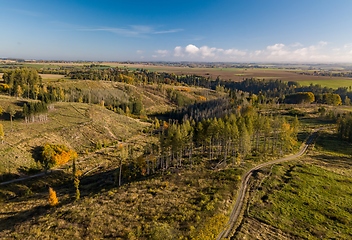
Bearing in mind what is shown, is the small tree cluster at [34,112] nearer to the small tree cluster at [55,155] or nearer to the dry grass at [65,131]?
the dry grass at [65,131]

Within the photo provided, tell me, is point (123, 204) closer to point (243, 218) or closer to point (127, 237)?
point (127, 237)

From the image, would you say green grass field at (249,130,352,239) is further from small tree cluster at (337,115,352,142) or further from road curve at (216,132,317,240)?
small tree cluster at (337,115,352,142)

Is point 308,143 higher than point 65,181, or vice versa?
point 308,143

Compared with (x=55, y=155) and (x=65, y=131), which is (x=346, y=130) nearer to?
(x=55, y=155)

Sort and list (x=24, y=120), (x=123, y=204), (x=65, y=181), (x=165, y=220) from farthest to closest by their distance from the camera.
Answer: (x=24, y=120) → (x=65, y=181) → (x=123, y=204) → (x=165, y=220)

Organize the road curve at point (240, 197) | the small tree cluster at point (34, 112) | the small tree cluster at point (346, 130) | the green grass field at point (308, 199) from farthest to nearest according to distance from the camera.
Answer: the small tree cluster at point (34, 112) < the small tree cluster at point (346, 130) < the green grass field at point (308, 199) < the road curve at point (240, 197)

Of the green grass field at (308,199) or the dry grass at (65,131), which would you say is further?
the dry grass at (65,131)

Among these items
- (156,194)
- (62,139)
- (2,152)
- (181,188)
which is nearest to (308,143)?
(181,188)

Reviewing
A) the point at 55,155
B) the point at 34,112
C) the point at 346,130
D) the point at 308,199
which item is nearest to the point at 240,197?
the point at 308,199

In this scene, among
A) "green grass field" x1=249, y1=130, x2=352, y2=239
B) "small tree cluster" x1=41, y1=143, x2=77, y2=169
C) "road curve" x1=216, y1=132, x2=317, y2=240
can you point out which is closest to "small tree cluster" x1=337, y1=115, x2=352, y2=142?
"road curve" x1=216, y1=132, x2=317, y2=240

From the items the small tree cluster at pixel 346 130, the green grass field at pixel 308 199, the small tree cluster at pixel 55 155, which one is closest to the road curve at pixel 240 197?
the green grass field at pixel 308 199

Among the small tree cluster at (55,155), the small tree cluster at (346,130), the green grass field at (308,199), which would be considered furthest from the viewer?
the small tree cluster at (346,130)
